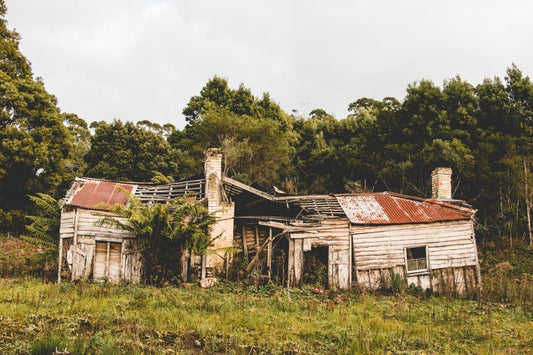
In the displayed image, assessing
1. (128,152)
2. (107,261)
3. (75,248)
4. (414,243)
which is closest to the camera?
(75,248)

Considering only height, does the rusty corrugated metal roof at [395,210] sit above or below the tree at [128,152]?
below

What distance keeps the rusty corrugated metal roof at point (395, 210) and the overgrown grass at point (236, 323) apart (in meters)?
3.82

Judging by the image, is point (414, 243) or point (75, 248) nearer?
point (75, 248)

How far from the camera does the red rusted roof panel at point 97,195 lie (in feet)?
48.4

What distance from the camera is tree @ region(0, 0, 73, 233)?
71.3ft

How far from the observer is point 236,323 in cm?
905

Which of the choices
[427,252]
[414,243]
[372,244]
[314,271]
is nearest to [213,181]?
[314,271]

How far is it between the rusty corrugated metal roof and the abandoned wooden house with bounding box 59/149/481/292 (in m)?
0.04

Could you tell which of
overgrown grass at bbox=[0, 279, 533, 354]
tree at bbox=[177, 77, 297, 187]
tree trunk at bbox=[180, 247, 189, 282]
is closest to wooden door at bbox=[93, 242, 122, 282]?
overgrown grass at bbox=[0, 279, 533, 354]

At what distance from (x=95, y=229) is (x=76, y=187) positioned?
7.76ft

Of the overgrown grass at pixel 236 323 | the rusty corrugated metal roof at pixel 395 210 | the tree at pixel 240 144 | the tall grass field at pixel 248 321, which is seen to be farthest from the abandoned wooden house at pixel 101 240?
the tree at pixel 240 144

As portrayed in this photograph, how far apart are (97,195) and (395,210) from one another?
1184cm

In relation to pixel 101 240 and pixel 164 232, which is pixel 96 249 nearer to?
pixel 101 240

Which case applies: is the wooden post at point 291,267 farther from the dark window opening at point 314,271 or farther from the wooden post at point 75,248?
the wooden post at point 75,248
